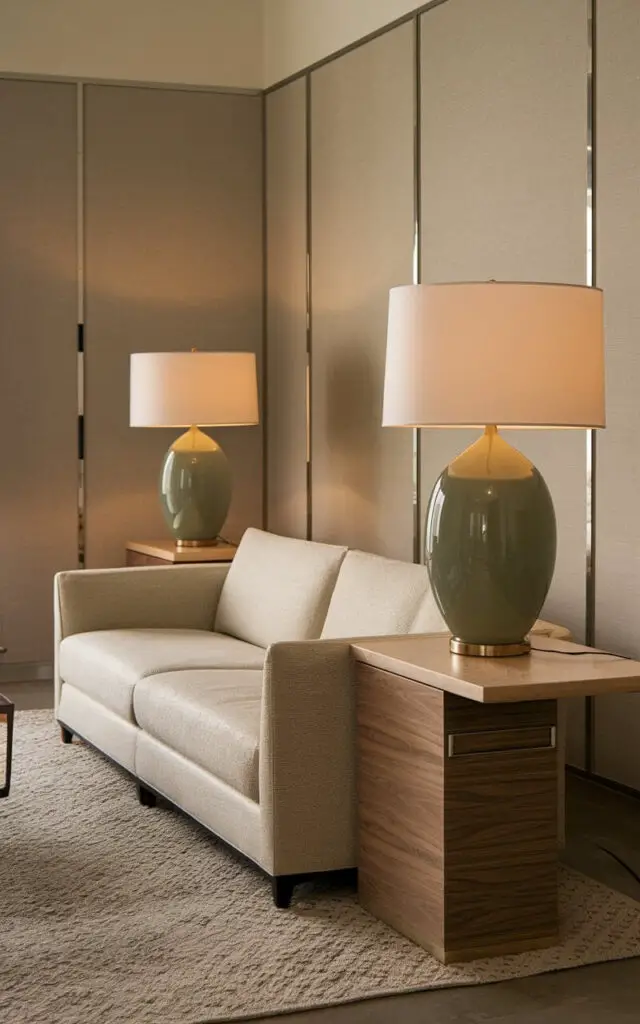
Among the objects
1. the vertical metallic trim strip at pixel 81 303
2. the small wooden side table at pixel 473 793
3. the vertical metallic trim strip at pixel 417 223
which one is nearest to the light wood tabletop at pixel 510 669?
the small wooden side table at pixel 473 793

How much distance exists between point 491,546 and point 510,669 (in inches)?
10.8

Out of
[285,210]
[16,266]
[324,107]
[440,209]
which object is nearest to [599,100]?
[440,209]

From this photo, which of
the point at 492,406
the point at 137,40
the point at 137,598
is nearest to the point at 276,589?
the point at 137,598

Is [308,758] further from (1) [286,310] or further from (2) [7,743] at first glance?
(1) [286,310]

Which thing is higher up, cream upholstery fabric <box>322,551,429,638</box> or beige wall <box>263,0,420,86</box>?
beige wall <box>263,0,420,86</box>

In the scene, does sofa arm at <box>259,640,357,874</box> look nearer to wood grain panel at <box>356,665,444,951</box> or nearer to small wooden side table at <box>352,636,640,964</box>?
wood grain panel at <box>356,665,444,951</box>

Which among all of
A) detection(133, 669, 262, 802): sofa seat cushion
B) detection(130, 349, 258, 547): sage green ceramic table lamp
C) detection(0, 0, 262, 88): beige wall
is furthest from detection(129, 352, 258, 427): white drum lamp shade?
detection(133, 669, 262, 802): sofa seat cushion

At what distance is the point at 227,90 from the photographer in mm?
6633

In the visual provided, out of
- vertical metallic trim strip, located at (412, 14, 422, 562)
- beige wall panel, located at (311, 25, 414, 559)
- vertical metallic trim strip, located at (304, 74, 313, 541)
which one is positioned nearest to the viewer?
vertical metallic trim strip, located at (412, 14, 422, 562)

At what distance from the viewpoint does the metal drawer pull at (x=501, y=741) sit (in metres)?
2.84

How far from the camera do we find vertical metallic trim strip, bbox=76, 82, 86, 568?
6.38 meters

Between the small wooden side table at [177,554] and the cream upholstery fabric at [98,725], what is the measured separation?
3.19 ft

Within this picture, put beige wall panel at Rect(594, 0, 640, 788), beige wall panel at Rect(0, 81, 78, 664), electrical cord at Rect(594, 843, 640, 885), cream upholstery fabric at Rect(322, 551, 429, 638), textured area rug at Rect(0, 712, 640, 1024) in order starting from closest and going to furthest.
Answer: textured area rug at Rect(0, 712, 640, 1024)
electrical cord at Rect(594, 843, 640, 885)
cream upholstery fabric at Rect(322, 551, 429, 638)
beige wall panel at Rect(594, 0, 640, 788)
beige wall panel at Rect(0, 81, 78, 664)

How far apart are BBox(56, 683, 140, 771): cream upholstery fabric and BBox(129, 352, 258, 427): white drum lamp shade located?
1379mm
